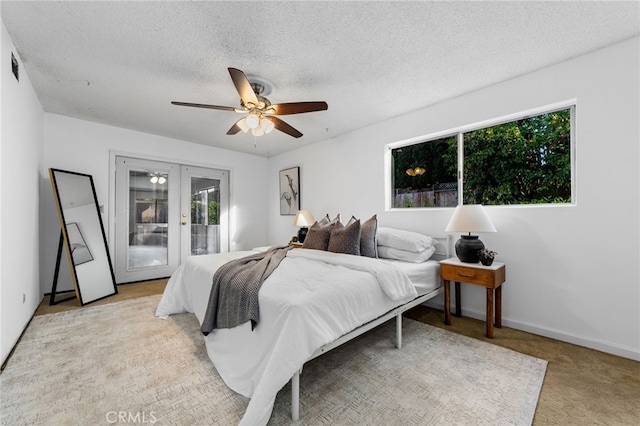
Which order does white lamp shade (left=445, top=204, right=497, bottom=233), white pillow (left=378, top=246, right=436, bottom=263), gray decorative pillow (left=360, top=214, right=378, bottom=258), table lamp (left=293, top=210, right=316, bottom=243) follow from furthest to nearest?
table lamp (left=293, top=210, right=316, bottom=243), gray decorative pillow (left=360, top=214, right=378, bottom=258), white pillow (left=378, top=246, right=436, bottom=263), white lamp shade (left=445, top=204, right=497, bottom=233)

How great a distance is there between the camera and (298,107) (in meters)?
2.45

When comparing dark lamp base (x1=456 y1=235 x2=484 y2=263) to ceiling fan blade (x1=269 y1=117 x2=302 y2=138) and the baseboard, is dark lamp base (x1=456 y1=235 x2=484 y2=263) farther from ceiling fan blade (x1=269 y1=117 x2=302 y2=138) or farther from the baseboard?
ceiling fan blade (x1=269 y1=117 x2=302 y2=138)

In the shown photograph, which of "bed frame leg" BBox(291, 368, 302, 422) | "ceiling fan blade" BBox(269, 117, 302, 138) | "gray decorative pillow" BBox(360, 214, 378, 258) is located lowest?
"bed frame leg" BBox(291, 368, 302, 422)

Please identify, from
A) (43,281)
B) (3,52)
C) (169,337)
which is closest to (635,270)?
(169,337)

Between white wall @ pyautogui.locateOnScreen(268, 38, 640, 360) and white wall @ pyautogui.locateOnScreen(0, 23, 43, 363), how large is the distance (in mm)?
4068

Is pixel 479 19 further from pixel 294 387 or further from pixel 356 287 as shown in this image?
pixel 294 387

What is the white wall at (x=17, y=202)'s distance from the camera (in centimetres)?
198

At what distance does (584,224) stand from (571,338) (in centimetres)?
100

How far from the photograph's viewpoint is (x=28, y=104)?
8.85 ft

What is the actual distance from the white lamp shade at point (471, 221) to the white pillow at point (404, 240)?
1.26 feet

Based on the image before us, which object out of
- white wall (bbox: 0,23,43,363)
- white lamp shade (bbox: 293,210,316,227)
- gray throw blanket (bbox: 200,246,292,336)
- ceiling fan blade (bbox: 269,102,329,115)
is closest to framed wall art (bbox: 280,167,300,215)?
white lamp shade (bbox: 293,210,316,227)

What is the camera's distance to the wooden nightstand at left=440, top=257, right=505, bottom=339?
2.41 m

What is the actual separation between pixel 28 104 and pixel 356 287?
12.2 ft

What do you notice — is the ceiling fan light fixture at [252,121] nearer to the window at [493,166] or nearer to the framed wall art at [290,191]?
the window at [493,166]
